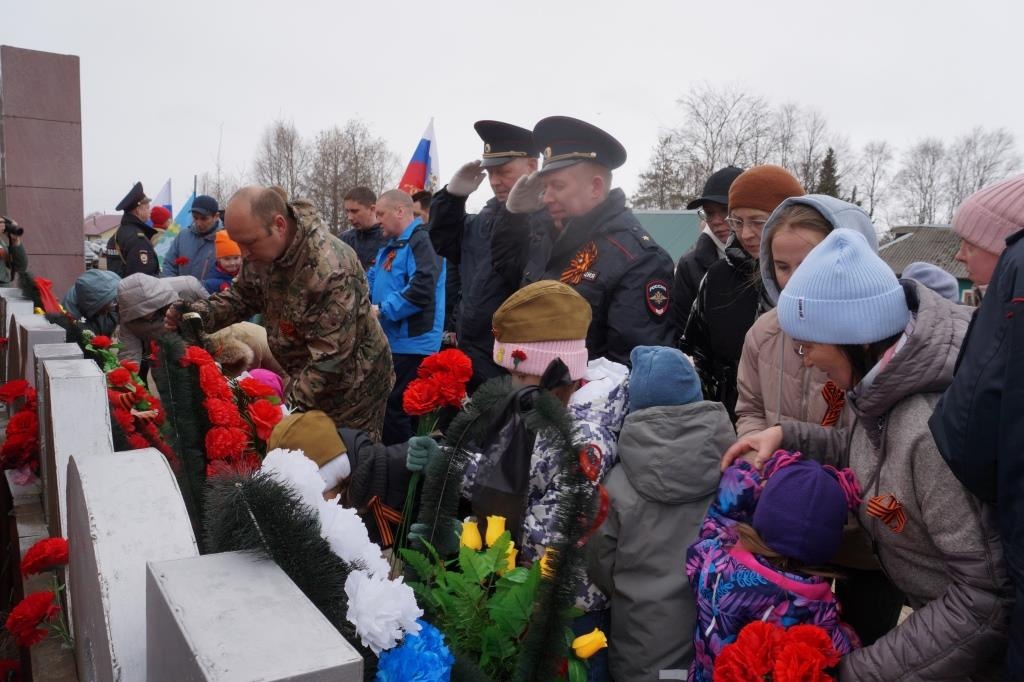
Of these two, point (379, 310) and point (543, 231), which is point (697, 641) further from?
point (379, 310)

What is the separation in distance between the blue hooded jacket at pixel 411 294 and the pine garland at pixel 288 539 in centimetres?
418

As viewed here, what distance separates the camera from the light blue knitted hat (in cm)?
173

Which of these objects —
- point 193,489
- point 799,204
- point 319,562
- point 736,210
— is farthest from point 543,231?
point 319,562

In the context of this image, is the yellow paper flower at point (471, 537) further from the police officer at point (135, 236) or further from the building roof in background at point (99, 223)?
the building roof in background at point (99, 223)

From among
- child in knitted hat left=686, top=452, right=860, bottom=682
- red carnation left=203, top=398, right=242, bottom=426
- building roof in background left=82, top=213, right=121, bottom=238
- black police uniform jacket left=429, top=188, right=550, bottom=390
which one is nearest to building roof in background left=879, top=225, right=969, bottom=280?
black police uniform jacket left=429, top=188, right=550, bottom=390

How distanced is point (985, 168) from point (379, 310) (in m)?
60.5

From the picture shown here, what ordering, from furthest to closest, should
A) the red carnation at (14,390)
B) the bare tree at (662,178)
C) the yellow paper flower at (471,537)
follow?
1. the bare tree at (662,178)
2. the red carnation at (14,390)
3. the yellow paper flower at (471,537)

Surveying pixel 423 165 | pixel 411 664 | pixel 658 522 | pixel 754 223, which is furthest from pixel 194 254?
pixel 411 664

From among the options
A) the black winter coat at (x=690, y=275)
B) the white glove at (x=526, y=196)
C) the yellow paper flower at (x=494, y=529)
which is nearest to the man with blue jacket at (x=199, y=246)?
the white glove at (x=526, y=196)

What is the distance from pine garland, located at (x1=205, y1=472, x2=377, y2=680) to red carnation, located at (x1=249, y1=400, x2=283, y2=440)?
144cm

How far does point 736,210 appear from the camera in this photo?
2980mm

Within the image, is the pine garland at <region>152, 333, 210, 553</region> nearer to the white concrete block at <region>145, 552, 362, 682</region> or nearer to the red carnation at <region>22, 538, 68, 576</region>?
the red carnation at <region>22, 538, 68, 576</region>

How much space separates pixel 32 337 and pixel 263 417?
2221 millimetres

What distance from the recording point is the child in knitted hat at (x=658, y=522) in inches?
81.0
